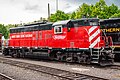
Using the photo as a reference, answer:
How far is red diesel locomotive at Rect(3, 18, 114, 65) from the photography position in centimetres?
1504

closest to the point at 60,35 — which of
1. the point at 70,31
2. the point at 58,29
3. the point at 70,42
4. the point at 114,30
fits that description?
the point at 58,29

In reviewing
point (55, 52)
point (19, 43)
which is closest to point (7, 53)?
point (19, 43)

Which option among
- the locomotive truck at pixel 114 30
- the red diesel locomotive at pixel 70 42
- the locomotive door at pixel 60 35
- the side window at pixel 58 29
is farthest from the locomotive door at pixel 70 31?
the locomotive truck at pixel 114 30

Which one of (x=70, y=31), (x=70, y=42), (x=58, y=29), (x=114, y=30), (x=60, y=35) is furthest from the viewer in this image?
(x=114, y=30)

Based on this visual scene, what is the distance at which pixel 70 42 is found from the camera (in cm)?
1662

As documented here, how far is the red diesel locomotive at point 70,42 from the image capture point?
49.3 ft

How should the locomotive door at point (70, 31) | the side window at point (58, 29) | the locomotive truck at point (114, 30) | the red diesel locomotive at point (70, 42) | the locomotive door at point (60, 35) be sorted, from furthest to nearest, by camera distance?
the locomotive truck at point (114, 30) < the side window at point (58, 29) < the locomotive door at point (60, 35) < the locomotive door at point (70, 31) < the red diesel locomotive at point (70, 42)

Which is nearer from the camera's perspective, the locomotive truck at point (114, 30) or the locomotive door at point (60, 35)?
the locomotive door at point (60, 35)

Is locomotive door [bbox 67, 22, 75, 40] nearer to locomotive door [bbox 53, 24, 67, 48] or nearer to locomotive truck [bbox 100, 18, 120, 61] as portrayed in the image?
locomotive door [bbox 53, 24, 67, 48]

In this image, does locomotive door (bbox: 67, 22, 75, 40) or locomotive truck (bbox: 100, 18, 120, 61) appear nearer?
locomotive door (bbox: 67, 22, 75, 40)

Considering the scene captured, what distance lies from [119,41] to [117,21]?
160cm

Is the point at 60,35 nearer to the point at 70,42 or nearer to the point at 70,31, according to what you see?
the point at 70,31

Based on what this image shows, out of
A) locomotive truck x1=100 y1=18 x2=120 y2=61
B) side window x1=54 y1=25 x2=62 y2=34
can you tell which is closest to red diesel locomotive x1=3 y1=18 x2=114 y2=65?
side window x1=54 y1=25 x2=62 y2=34

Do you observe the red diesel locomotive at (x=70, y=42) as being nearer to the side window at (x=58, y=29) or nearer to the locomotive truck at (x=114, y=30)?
the side window at (x=58, y=29)
